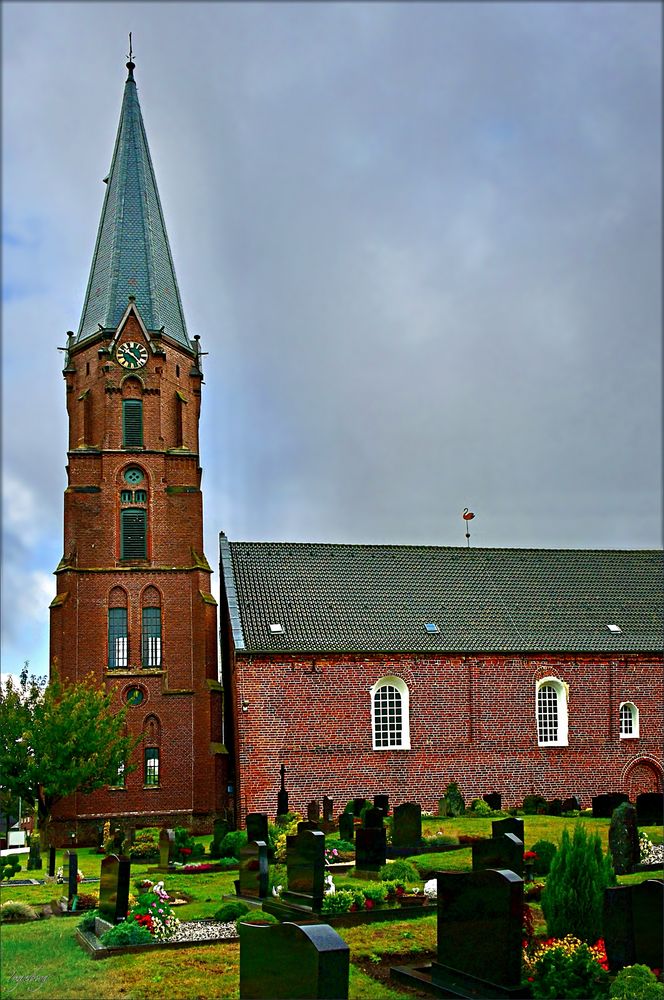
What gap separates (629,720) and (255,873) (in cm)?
2193

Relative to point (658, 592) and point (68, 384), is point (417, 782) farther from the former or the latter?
point (68, 384)

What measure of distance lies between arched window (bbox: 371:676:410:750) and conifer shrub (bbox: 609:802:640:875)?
14612 millimetres

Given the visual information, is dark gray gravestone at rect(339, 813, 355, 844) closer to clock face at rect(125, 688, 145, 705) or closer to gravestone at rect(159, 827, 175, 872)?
gravestone at rect(159, 827, 175, 872)

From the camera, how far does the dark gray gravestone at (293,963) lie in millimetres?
8875

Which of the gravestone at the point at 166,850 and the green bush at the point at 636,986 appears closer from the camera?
the green bush at the point at 636,986

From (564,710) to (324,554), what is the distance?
10.2 metres

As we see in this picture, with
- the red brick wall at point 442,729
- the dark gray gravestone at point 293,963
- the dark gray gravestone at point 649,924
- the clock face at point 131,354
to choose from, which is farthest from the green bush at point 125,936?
the clock face at point 131,354

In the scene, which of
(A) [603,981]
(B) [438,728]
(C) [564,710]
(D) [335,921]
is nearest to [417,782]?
(B) [438,728]

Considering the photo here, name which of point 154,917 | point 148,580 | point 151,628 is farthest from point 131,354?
point 154,917

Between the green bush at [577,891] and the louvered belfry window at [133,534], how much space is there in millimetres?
25774

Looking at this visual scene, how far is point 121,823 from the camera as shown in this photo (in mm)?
33531

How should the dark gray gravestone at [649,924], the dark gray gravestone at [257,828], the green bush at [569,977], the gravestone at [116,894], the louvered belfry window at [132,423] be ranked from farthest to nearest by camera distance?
the louvered belfry window at [132,423] < the dark gray gravestone at [257,828] < the gravestone at [116,894] < the dark gray gravestone at [649,924] < the green bush at [569,977]

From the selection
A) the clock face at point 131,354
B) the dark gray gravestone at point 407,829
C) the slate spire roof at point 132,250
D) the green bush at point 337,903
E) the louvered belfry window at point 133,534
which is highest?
the slate spire roof at point 132,250

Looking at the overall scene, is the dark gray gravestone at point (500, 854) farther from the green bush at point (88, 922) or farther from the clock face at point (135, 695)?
the clock face at point (135, 695)
